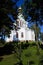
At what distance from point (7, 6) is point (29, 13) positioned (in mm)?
6758

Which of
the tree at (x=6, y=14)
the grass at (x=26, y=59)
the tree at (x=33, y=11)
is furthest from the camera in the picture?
the tree at (x=33, y=11)

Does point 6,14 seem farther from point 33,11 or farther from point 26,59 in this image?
point 26,59

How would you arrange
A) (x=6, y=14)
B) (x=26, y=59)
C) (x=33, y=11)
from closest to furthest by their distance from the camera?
(x=26, y=59), (x=6, y=14), (x=33, y=11)

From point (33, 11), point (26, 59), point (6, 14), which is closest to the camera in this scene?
point (26, 59)

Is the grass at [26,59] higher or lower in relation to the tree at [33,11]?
lower

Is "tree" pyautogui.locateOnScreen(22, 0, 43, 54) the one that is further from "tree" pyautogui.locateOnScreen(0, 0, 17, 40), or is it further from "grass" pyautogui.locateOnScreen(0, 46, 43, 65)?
"grass" pyautogui.locateOnScreen(0, 46, 43, 65)

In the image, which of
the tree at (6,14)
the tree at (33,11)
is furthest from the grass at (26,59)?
the tree at (33,11)

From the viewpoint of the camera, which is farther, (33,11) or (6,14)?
(33,11)

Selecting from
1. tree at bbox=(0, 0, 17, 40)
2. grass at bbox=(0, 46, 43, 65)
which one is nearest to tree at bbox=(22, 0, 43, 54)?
tree at bbox=(0, 0, 17, 40)

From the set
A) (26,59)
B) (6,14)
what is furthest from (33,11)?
(26,59)

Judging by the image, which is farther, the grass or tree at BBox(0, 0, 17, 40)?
tree at BBox(0, 0, 17, 40)

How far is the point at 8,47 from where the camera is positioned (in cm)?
4125

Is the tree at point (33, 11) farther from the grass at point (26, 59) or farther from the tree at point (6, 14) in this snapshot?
the grass at point (26, 59)

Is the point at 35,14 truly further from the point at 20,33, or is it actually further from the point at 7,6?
the point at 20,33
